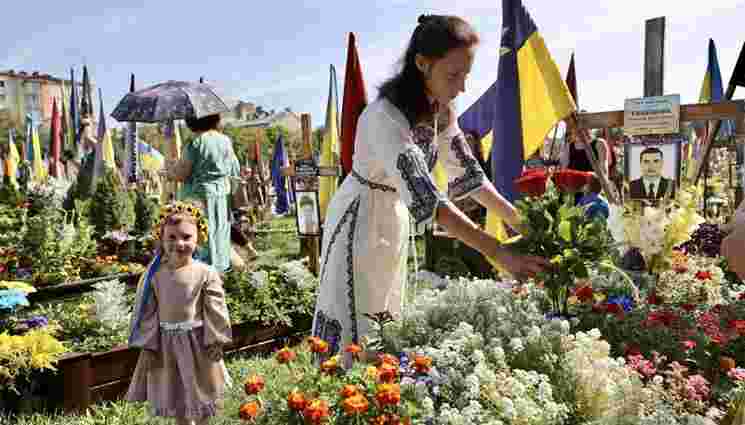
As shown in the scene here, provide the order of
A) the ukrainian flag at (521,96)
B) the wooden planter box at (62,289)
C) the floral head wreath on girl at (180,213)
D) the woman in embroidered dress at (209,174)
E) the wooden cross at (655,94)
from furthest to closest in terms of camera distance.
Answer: the wooden planter box at (62,289) → the woman in embroidered dress at (209,174) → the ukrainian flag at (521,96) → the wooden cross at (655,94) → the floral head wreath on girl at (180,213)

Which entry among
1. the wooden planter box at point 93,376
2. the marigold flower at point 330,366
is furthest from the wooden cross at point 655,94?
the wooden planter box at point 93,376

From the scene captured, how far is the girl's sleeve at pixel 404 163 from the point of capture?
198 centimetres

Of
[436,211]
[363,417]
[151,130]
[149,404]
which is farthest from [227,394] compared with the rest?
[151,130]

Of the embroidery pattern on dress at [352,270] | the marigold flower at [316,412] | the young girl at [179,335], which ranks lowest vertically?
the young girl at [179,335]

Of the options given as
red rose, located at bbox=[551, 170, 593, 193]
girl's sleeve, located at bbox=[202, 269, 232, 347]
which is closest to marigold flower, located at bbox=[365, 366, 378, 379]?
red rose, located at bbox=[551, 170, 593, 193]

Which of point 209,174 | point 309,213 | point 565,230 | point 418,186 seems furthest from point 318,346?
point 309,213

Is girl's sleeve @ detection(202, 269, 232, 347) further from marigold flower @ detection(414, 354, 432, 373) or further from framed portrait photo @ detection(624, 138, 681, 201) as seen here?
framed portrait photo @ detection(624, 138, 681, 201)

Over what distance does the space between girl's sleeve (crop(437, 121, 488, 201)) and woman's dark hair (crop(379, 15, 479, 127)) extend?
0.90 feet

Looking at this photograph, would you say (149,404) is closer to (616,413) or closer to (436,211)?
(436,211)

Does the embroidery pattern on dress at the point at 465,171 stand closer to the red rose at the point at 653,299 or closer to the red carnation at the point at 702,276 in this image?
the red rose at the point at 653,299

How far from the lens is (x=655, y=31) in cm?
437

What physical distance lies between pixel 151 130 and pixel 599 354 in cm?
4580

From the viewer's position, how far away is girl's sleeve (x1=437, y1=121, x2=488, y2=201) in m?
2.46

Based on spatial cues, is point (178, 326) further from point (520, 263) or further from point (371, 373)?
point (520, 263)
